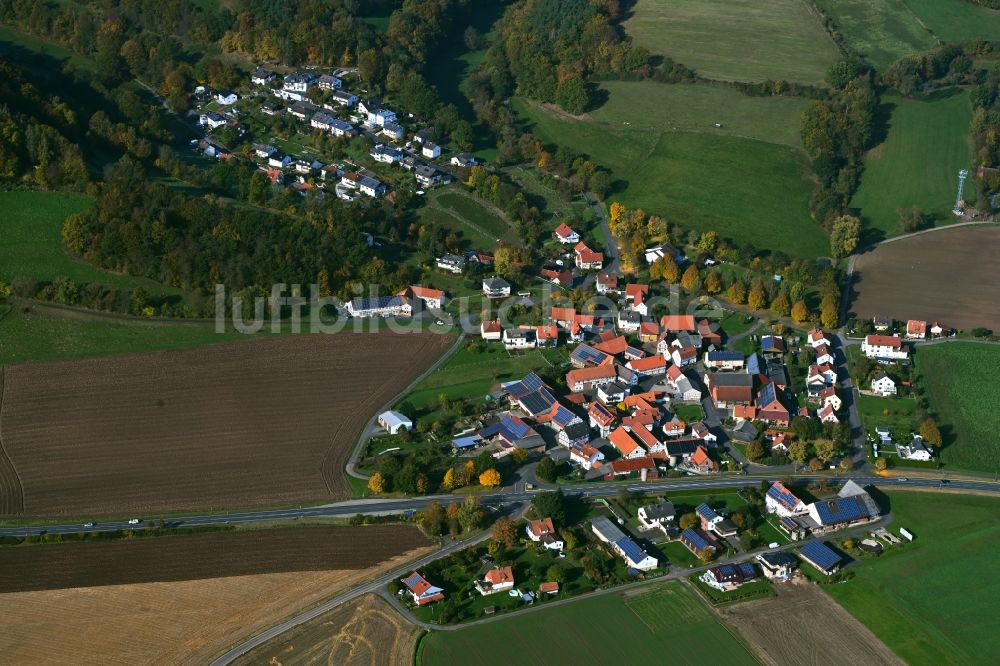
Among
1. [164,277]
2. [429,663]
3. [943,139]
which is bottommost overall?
[429,663]

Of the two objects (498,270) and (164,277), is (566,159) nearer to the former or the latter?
(498,270)

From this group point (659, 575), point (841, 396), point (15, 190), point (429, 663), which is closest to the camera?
point (429, 663)

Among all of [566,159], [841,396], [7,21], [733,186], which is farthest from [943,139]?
[7,21]

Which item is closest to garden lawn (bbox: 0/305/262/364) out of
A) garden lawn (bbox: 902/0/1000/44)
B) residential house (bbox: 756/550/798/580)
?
residential house (bbox: 756/550/798/580)

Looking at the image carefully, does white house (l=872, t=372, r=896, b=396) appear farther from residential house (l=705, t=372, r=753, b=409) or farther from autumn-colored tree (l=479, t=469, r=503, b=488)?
autumn-colored tree (l=479, t=469, r=503, b=488)

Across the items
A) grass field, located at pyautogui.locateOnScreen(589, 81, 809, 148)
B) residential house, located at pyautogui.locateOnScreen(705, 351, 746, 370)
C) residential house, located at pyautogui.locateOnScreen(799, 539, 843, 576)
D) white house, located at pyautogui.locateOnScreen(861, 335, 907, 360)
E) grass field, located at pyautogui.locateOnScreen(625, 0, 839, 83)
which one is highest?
grass field, located at pyautogui.locateOnScreen(625, 0, 839, 83)

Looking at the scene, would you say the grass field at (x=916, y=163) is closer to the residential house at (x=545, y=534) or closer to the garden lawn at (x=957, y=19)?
the garden lawn at (x=957, y=19)

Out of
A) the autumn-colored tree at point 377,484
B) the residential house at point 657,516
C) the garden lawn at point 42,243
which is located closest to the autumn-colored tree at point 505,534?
the residential house at point 657,516
